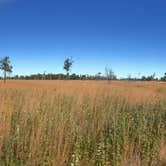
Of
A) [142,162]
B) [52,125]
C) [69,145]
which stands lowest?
[142,162]

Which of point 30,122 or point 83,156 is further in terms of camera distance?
point 30,122

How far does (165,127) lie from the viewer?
5.78 m

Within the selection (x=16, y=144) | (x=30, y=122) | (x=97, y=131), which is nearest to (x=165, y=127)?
(x=97, y=131)

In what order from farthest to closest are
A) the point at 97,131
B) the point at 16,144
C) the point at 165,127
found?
the point at 165,127 < the point at 97,131 < the point at 16,144

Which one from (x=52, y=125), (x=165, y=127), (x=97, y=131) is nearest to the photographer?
(x=52, y=125)

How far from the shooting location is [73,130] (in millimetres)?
4375

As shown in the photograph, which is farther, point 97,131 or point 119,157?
point 97,131

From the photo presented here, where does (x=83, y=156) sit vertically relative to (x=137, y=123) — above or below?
below

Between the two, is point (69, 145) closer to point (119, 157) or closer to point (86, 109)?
point (119, 157)

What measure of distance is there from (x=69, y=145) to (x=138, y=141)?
1466mm

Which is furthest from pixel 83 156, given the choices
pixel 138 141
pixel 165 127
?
pixel 165 127

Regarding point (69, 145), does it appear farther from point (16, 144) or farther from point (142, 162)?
point (142, 162)

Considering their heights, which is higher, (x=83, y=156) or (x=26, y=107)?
(x=26, y=107)

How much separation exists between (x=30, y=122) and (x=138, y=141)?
2.15 m
